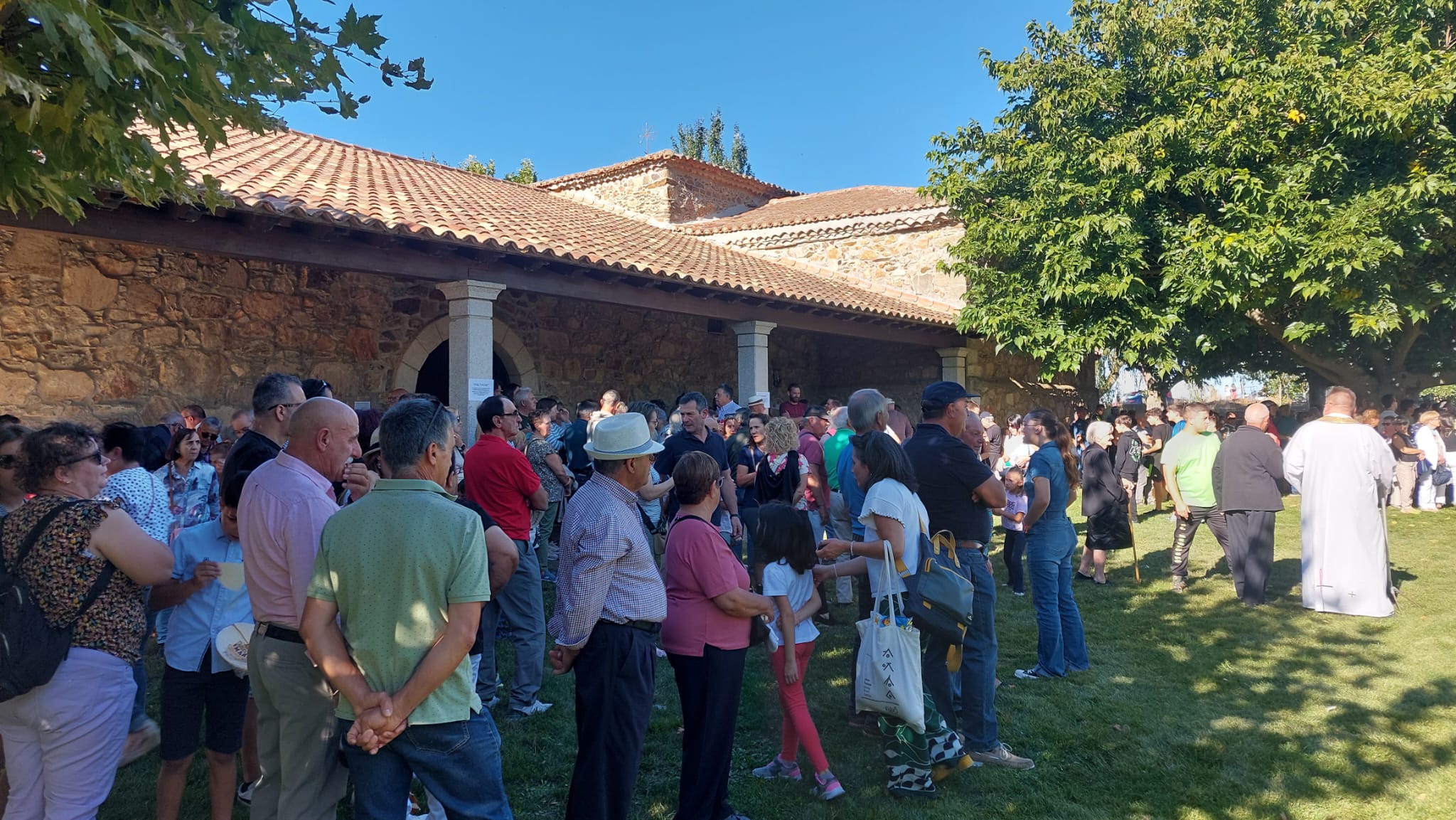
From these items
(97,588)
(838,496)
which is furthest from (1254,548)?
(97,588)

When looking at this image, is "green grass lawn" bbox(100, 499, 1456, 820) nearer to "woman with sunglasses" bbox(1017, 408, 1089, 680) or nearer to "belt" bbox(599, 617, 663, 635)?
"woman with sunglasses" bbox(1017, 408, 1089, 680)

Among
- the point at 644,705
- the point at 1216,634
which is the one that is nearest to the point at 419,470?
the point at 644,705

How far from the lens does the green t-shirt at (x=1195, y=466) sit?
710 centimetres

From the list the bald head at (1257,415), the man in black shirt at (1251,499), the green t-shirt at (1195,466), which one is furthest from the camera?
the green t-shirt at (1195,466)

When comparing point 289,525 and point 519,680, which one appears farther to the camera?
point 519,680

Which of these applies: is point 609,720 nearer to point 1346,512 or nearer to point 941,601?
point 941,601

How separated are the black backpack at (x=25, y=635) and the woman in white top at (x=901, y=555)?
2687 mm

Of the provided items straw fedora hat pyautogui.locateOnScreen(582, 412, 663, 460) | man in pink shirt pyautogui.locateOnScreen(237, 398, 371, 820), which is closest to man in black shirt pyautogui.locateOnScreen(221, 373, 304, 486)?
man in pink shirt pyautogui.locateOnScreen(237, 398, 371, 820)

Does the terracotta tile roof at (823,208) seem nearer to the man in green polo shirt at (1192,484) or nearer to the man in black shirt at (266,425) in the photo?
the man in green polo shirt at (1192,484)

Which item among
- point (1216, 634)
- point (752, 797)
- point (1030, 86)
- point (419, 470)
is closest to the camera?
point (419, 470)

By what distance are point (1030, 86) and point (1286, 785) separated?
12682mm

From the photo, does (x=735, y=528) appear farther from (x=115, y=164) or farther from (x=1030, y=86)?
(x=1030, y=86)

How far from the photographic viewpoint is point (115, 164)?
246cm

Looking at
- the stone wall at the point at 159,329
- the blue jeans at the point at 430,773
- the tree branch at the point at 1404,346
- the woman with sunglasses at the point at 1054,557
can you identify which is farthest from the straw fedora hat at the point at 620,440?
the tree branch at the point at 1404,346
